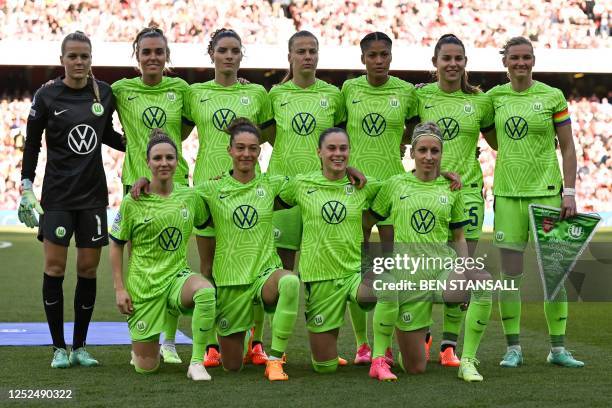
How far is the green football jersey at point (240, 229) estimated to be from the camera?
19.4 feet

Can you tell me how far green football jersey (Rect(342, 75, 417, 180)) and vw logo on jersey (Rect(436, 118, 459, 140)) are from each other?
261 mm

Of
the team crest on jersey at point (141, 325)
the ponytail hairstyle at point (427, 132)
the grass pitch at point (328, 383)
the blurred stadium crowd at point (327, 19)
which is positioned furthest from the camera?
the blurred stadium crowd at point (327, 19)

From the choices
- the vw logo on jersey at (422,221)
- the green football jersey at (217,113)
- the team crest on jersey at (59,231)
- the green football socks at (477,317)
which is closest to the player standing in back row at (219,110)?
the green football jersey at (217,113)

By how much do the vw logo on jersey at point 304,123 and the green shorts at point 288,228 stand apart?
0.46 meters

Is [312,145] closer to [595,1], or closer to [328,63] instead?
[328,63]

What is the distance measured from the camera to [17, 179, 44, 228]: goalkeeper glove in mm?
6070

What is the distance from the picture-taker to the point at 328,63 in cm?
2278

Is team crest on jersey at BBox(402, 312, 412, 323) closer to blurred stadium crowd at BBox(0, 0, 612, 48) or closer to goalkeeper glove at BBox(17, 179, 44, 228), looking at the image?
goalkeeper glove at BBox(17, 179, 44, 228)

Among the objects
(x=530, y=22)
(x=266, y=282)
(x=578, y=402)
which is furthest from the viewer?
(x=530, y=22)

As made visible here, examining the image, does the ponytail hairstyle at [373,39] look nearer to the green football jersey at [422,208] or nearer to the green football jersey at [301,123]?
the green football jersey at [301,123]

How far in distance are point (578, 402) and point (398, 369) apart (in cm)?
132

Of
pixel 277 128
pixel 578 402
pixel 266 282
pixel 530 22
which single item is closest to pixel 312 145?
pixel 277 128

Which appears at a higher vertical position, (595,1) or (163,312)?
(595,1)

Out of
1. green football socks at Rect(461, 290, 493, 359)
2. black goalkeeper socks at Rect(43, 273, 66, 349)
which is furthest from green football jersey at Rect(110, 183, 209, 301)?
green football socks at Rect(461, 290, 493, 359)
